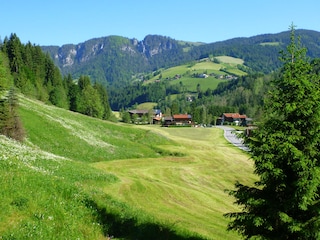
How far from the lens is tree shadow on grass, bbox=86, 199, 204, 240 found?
55.4 feet

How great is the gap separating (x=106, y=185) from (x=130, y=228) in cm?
1320

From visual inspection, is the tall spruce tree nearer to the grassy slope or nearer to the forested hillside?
the grassy slope

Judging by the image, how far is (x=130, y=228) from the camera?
17781 millimetres

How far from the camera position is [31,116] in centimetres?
5778

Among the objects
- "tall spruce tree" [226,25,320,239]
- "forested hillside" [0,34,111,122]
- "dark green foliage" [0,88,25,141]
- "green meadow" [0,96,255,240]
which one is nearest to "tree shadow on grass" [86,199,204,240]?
"green meadow" [0,96,255,240]

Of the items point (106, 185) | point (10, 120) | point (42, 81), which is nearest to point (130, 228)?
point (106, 185)

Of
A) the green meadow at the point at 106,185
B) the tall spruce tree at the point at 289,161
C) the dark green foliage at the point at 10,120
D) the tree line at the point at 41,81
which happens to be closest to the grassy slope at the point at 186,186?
the green meadow at the point at 106,185

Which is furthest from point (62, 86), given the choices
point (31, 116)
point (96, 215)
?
point (96, 215)

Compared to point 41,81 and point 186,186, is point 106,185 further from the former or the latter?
point 41,81

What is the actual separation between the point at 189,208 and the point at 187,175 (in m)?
20.0

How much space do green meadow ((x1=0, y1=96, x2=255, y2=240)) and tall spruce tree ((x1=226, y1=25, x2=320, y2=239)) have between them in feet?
16.8

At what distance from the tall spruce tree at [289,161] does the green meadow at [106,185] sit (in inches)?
202

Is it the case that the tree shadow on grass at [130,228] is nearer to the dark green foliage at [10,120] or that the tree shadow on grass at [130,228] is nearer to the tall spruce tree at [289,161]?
the tall spruce tree at [289,161]

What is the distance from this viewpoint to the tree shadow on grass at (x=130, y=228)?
16.9 meters
